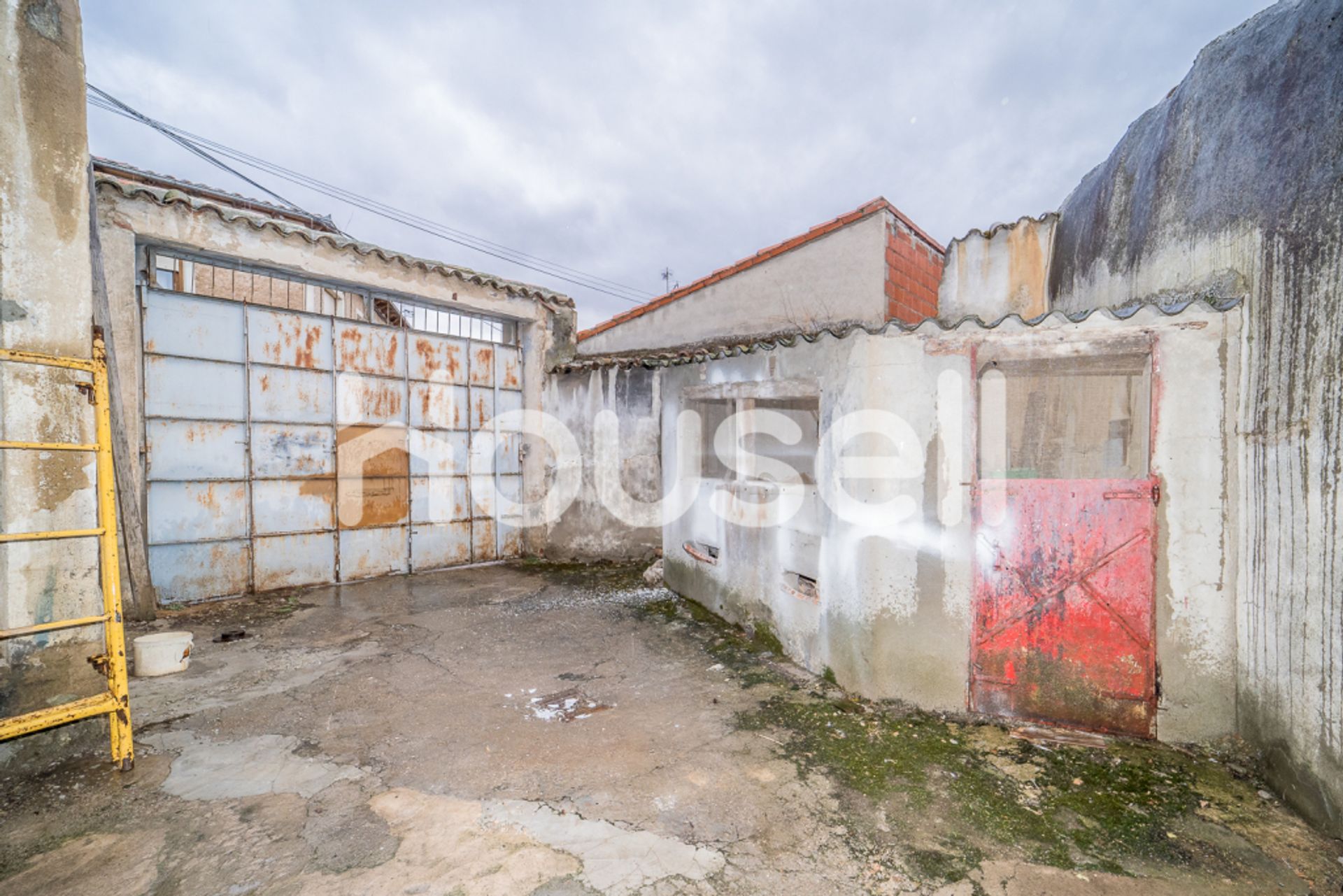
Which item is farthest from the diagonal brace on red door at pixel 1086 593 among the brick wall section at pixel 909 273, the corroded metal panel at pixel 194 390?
the corroded metal panel at pixel 194 390

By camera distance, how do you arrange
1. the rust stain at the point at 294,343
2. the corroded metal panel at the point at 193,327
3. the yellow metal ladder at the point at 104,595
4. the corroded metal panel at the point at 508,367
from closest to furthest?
the yellow metal ladder at the point at 104,595 < the corroded metal panel at the point at 193,327 < the rust stain at the point at 294,343 < the corroded metal panel at the point at 508,367

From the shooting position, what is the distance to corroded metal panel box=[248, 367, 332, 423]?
22.3 feet

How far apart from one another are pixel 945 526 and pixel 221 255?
7853 millimetres

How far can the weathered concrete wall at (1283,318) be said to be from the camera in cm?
279

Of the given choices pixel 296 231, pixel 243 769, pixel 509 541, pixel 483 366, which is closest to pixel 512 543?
pixel 509 541

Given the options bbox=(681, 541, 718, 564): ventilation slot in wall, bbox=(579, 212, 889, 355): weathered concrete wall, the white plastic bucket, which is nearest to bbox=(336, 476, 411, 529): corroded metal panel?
the white plastic bucket

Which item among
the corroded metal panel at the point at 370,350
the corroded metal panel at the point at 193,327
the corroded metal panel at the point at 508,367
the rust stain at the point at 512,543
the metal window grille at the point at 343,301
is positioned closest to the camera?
the corroded metal panel at the point at 193,327

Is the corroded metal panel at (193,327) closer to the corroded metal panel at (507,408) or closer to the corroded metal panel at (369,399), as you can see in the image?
the corroded metal panel at (369,399)

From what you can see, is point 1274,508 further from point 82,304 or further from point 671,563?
point 82,304

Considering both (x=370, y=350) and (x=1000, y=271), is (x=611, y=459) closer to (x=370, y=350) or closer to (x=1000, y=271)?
(x=370, y=350)

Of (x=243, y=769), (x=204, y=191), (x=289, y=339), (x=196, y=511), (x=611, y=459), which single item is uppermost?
(x=204, y=191)

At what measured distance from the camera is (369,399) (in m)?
7.59

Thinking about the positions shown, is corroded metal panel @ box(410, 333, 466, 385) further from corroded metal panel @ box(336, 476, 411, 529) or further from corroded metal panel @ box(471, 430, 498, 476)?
corroded metal panel @ box(336, 476, 411, 529)

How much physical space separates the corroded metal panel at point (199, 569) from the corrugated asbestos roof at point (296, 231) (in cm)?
370
